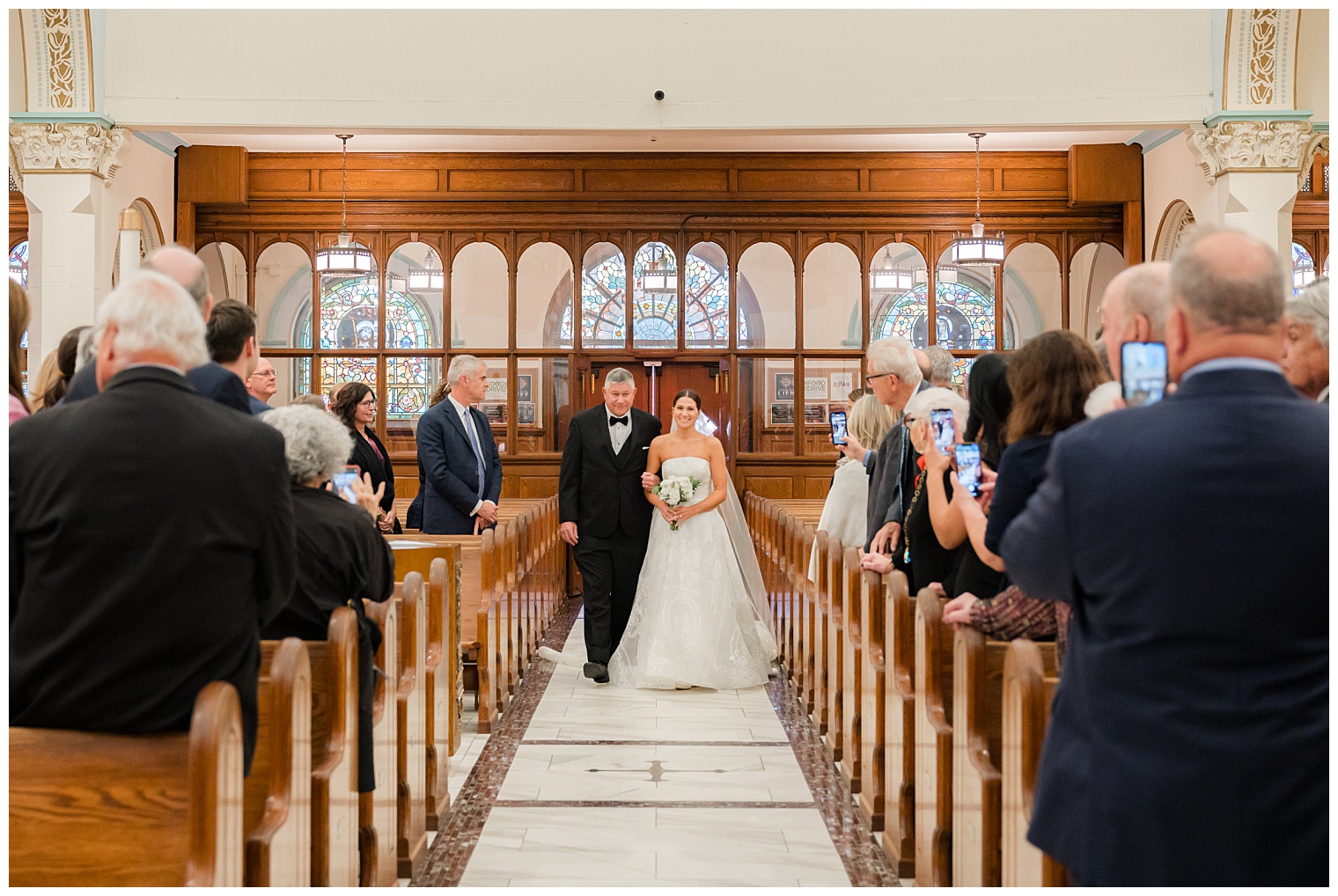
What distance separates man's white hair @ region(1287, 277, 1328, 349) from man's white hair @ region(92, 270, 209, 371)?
2.25 meters

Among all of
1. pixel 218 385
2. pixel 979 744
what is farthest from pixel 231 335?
pixel 979 744

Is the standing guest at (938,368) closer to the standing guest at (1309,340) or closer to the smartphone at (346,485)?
the standing guest at (1309,340)

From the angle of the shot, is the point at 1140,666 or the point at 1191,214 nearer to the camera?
the point at 1140,666

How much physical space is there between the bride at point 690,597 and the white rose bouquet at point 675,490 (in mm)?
32

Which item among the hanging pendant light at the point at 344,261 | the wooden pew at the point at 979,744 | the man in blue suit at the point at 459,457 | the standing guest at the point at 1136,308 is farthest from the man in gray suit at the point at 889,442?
the hanging pendant light at the point at 344,261

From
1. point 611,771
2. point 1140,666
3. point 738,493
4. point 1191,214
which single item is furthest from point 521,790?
point 1191,214

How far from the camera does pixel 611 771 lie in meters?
4.64

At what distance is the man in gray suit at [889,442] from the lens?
167 inches

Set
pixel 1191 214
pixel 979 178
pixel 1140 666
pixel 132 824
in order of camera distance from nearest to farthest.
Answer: pixel 1140 666 < pixel 132 824 < pixel 1191 214 < pixel 979 178

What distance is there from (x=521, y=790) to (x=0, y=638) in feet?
8.76

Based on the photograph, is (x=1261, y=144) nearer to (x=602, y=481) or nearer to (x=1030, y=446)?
(x=602, y=481)

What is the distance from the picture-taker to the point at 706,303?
36.9ft

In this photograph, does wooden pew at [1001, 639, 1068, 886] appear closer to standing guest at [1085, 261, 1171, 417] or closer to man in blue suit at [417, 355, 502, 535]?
standing guest at [1085, 261, 1171, 417]

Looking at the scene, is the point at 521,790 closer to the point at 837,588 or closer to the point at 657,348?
the point at 837,588
